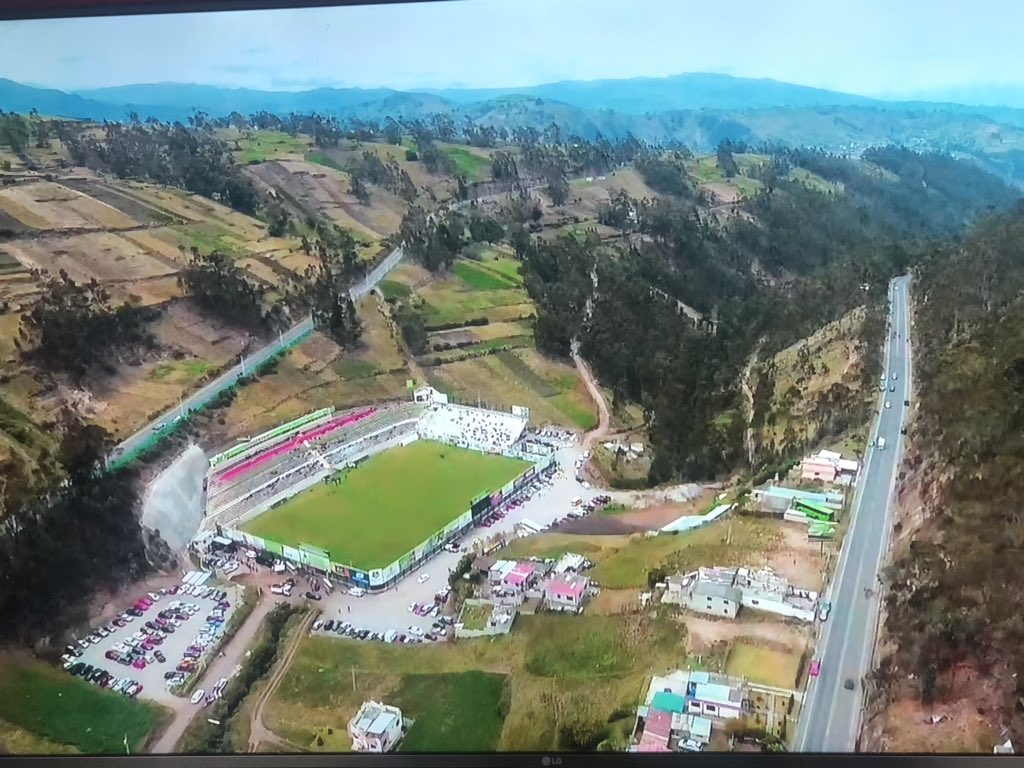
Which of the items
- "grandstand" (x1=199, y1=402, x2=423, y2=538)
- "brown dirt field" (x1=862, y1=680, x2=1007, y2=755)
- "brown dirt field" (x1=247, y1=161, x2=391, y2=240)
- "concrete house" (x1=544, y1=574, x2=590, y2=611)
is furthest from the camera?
"brown dirt field" (x1=247, y1=161, x2=391, y2=240)

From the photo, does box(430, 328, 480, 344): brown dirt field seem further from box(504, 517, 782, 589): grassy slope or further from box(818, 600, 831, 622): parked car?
box(818, 600, 831, 622): parked car

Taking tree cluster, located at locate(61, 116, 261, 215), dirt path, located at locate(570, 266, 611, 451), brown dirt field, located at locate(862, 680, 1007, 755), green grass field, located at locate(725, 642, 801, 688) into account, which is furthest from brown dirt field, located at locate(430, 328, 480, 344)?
brown dirt field, located at locate(862, 680, 1007, 755)

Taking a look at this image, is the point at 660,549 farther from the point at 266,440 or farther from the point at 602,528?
the point at 266,440

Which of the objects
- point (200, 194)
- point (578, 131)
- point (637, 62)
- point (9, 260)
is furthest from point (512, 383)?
point (9, 260)

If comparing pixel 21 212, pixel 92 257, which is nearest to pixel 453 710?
pixel 92 257

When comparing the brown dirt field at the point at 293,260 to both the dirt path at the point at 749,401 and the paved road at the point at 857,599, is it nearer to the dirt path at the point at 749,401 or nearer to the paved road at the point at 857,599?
the dirt path at the point at 749,401

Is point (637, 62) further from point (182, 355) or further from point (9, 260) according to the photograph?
point (9, 260)
